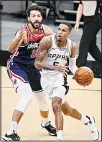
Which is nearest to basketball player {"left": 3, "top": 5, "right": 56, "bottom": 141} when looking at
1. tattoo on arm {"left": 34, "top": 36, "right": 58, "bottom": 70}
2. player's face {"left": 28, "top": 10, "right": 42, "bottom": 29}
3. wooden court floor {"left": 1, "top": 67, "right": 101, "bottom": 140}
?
player's face {"left": 28, "top": 10, "right": 42, "bottom": 29}

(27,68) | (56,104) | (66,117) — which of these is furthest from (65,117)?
(56,104)

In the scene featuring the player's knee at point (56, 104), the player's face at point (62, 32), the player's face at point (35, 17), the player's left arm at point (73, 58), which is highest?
the player's face at point (35, 17)

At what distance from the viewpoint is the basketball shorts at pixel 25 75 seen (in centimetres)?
602

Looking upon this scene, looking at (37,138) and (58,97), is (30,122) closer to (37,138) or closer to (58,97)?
A: (37,138)

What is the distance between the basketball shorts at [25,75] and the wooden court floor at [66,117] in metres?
0.58

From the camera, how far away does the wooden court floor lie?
6.20m

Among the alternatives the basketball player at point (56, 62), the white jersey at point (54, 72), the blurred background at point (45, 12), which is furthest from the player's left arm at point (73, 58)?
the blurred background at point (45, 12)

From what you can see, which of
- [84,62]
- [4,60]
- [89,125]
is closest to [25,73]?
[89,125]

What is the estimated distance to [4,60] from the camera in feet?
33.2

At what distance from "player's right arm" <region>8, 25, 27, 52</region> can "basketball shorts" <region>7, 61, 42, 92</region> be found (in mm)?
294

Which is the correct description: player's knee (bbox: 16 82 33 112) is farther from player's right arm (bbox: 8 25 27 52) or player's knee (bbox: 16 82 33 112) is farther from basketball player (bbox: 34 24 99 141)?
player's right arm (bbox: 8 25 27 52)

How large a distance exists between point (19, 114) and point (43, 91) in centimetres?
44

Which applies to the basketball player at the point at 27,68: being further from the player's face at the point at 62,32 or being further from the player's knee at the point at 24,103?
the player's face at the point at 62,32

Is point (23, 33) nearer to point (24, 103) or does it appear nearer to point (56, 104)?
point (24, 103)
